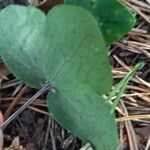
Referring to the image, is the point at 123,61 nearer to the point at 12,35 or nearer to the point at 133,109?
the point at 133,109

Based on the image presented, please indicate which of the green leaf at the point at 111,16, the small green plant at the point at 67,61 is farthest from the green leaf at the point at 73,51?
the green leaf at the point at 111,16

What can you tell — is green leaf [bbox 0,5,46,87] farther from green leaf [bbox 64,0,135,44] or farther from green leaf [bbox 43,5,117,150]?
green leaf [bbox 64,0,135,44]

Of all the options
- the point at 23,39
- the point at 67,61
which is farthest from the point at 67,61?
the point at 23,39

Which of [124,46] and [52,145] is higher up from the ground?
[124,46]

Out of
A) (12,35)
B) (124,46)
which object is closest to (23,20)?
(12,35)

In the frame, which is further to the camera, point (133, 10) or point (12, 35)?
point (133, 10)

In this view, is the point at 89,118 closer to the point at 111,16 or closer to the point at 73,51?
the point at 73,51

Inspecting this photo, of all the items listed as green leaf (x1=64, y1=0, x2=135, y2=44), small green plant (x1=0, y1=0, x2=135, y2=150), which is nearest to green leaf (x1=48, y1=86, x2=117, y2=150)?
small green plant (x1=0, y1=0, x2=135, y2=150)
